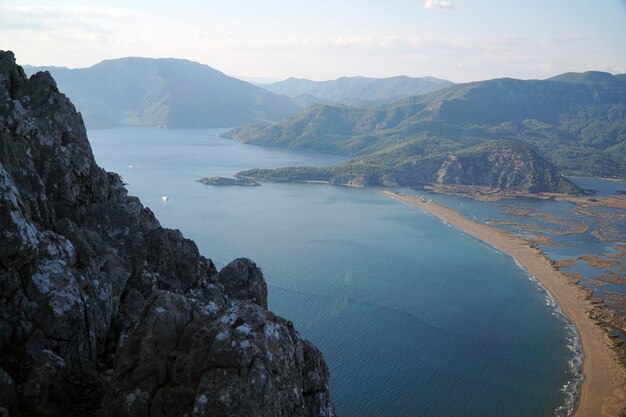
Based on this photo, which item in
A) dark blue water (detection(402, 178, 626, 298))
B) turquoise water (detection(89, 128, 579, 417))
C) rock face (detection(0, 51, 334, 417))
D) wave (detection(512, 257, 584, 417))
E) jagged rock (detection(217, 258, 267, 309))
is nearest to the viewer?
rock face (detection(0, 51, 334, 417))

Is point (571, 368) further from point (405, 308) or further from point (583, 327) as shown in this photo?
point (405, 308)

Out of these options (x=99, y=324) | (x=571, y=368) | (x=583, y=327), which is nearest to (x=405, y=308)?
(x=571, y=368)

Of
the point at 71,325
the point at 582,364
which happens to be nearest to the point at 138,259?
the point at 71,325

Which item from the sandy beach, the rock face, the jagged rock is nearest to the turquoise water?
the sandy beach

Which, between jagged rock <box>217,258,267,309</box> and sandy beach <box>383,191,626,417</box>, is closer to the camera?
jagged rock <box>217,258,267,309</box>

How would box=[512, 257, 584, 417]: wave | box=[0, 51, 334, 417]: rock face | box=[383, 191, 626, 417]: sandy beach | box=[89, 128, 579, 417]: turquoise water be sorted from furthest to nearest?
box=[89, 128, 579, 417]: turquoise water < box=[383, 191, 626, 417]: sandy beach < box=[512, 257, 584, 417]: wave < box=[0, 51, 334, 417]: rock face

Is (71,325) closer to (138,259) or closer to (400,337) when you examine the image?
(138,259)

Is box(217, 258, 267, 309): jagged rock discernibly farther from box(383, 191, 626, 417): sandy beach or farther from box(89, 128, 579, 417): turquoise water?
box(383, 191, 626, 417): sandy beach
